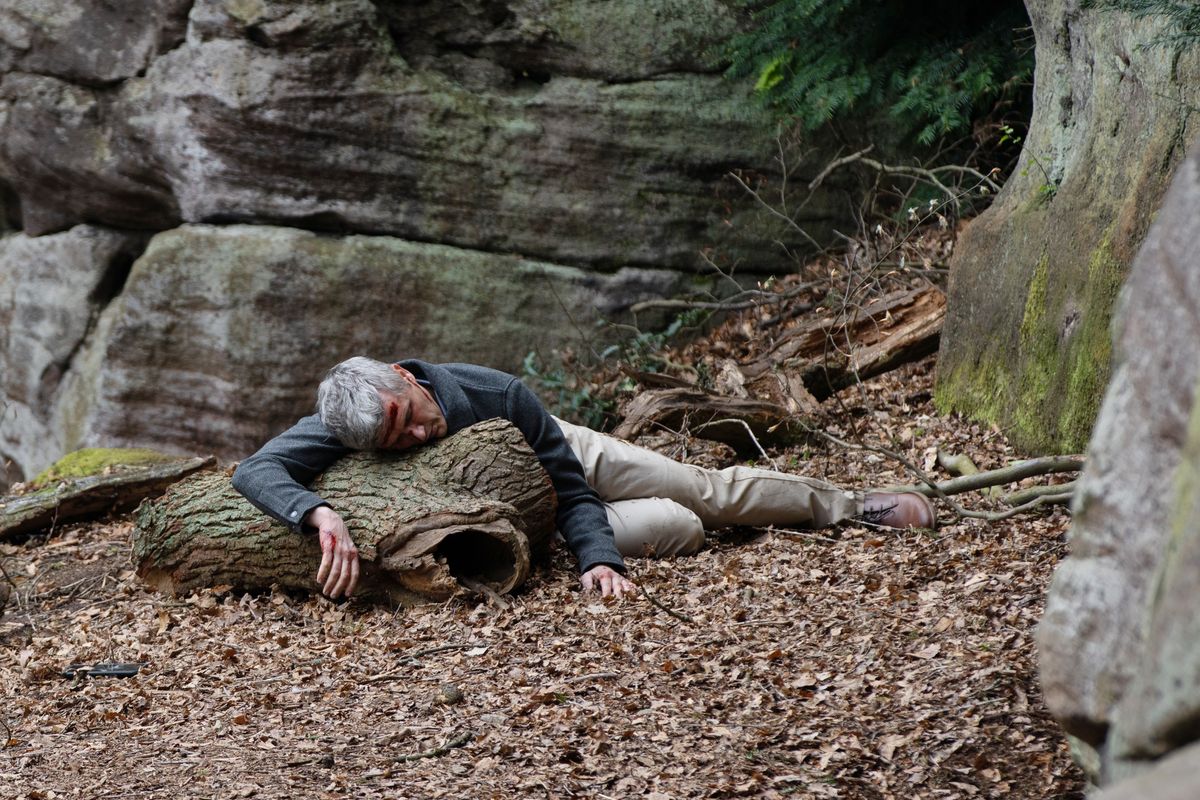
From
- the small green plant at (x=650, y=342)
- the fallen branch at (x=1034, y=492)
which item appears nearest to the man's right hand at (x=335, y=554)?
the fallen branch at (x=1034, y=492)

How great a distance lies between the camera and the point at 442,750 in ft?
11.8

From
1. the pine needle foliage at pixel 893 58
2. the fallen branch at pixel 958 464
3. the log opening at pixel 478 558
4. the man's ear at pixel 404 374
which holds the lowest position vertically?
the log opening at pixel 478 558

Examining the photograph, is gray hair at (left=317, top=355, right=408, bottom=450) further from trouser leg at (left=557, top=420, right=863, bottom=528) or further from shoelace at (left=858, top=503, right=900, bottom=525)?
shoelace at (left=858, top=503, right=900, bottom=525)

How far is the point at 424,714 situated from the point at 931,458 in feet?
11.8

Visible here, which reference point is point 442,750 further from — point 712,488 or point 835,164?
point 835,164

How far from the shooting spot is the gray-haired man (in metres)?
4.88

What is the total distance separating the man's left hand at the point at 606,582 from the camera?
192 inches

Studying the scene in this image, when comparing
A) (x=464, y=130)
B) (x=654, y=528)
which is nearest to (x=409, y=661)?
(x=654, y=528)

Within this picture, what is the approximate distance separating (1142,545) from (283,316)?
8.37 metres

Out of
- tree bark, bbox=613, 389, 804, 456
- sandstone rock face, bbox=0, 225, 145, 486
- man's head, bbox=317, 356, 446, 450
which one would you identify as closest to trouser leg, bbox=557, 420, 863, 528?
man's head, bbox=317, 356, 446, 450

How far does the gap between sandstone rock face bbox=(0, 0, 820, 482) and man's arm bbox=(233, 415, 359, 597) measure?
14.7ft

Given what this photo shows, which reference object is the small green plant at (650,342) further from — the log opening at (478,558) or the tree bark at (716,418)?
the log opening at (478,558)

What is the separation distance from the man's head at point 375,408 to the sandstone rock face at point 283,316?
4512 millimetres

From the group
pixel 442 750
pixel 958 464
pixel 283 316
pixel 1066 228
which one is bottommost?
pixel 442 750
